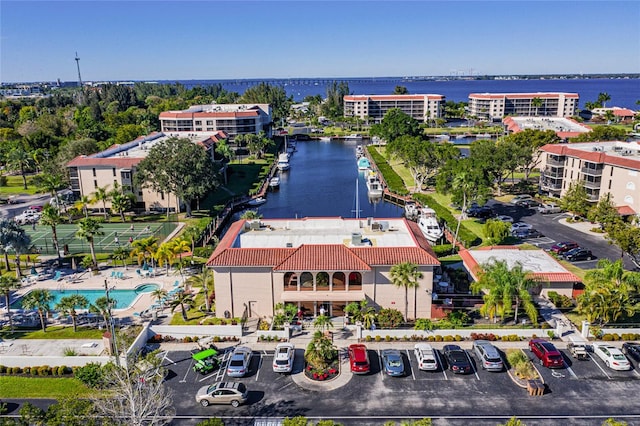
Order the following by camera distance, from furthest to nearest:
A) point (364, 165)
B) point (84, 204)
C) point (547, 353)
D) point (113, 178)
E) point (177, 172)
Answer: point (364, 165), point (113, 178), point (84, 204), point (177, 172), point (547, 353)

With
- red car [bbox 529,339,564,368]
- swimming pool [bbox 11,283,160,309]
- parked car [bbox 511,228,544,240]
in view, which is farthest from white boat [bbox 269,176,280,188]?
red car [bbox 529,339,564,368]

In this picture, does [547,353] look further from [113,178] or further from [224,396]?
[113,178]

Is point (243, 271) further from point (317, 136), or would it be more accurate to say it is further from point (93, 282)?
point (317, 136)

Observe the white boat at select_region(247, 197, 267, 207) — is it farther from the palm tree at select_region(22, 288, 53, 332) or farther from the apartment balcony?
the apartment balcony

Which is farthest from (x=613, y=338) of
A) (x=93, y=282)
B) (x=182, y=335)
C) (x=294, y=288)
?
(x=93, y=282)

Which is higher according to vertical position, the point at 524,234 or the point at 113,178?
the point at 113,178

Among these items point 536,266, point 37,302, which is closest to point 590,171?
point 536,266

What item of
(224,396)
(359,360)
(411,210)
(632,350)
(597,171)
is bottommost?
(632,350)
